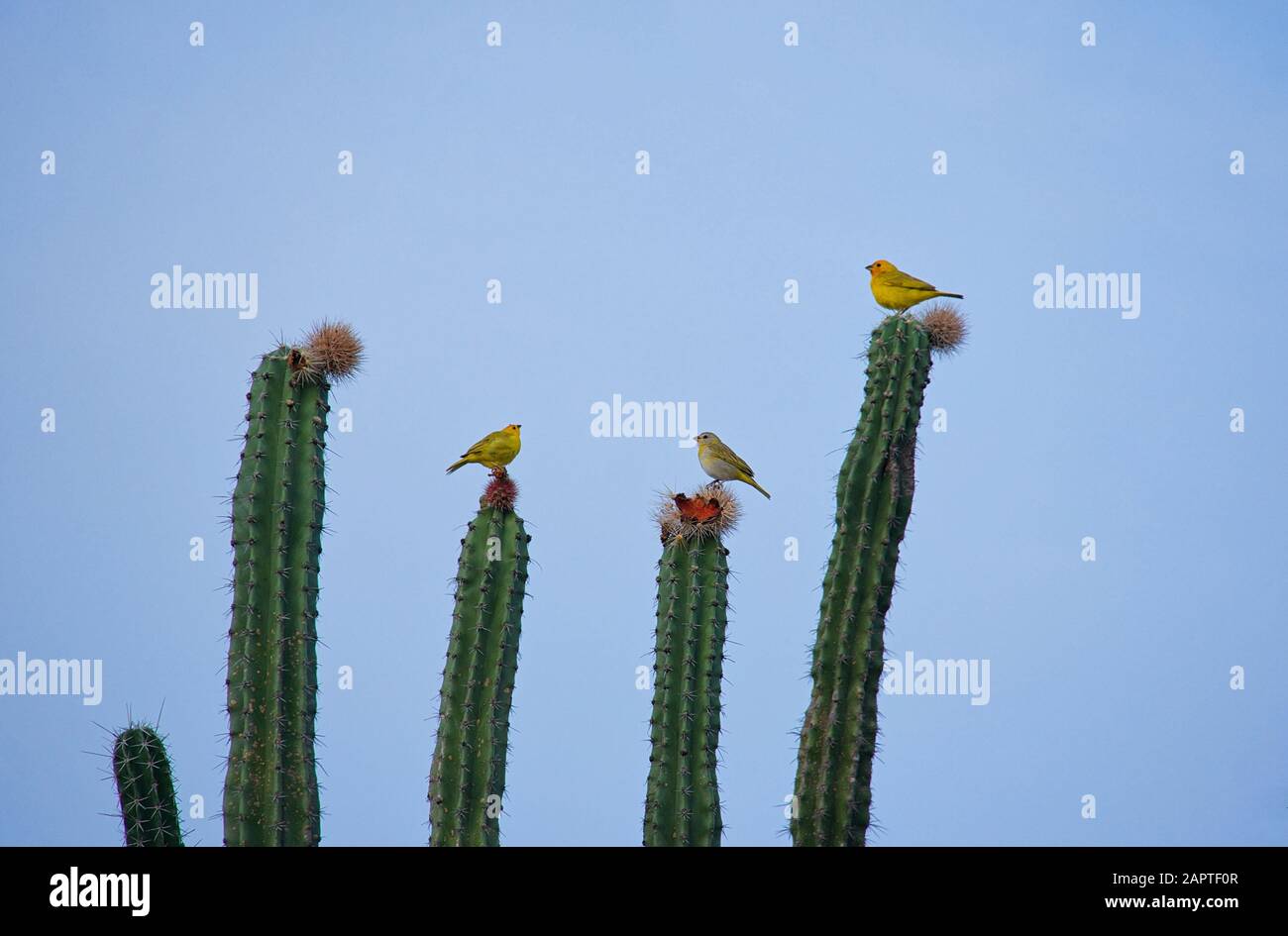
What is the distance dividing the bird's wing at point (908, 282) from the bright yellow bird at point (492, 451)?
9.13ft

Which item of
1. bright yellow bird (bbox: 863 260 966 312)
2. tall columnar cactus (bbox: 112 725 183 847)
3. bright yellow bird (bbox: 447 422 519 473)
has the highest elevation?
bright yellow bird (bbox: 863 260 966 312)

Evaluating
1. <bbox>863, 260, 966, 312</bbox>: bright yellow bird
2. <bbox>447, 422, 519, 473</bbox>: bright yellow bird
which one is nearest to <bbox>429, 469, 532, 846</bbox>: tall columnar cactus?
<bbox>447, 422, 519, 473</bbox>: bright yellow bird

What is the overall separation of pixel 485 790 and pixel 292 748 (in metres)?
1.05

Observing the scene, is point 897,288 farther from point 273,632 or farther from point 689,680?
point 273,632

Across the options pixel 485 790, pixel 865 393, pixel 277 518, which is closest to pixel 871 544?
pixel 865 393

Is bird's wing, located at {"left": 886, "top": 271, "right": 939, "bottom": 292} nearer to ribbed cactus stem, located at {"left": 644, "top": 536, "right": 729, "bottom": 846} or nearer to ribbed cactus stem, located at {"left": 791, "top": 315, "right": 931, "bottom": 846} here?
ribbed cactus stem, located at {"left": 791, "top": 315, "right": 931, "bottom": 846}

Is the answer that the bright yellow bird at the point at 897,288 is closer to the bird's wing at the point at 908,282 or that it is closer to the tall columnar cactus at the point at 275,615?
the bird's wing at the point at 908,282

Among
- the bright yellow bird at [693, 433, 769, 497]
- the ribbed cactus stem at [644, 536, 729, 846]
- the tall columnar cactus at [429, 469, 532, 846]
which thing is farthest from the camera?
the bright yellow bird at [693, 433, 769, 497]

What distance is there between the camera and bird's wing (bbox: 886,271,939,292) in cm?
946

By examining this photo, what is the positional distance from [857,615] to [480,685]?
207cm

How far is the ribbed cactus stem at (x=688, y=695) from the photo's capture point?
7.79 m

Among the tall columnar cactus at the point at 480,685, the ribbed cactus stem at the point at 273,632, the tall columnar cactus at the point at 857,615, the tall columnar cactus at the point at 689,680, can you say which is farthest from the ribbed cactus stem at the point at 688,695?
the ribbed cactus stem at the point at 273,632

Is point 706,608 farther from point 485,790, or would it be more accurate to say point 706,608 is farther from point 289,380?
point 289,380

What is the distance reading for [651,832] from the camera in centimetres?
780
